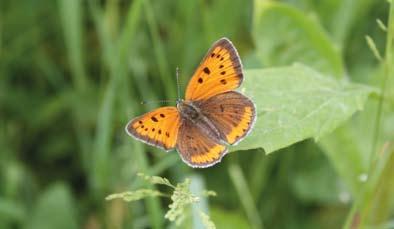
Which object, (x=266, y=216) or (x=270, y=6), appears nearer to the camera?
(x=270, y=6)

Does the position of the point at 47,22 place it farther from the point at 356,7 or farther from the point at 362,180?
the point at 362,180

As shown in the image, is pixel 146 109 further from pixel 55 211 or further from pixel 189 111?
pixel 189 111

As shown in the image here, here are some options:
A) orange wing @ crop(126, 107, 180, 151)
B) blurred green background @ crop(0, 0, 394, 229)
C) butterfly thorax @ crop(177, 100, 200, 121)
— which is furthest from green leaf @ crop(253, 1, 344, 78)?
orange wing @ crop(126, 107, 180, 151)

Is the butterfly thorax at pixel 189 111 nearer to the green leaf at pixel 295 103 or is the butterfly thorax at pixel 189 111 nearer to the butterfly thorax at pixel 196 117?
the butterfly thorax at pixel 196 117

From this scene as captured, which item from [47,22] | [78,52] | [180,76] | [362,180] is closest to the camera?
[362,180]

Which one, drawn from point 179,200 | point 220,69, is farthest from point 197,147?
point 179,200

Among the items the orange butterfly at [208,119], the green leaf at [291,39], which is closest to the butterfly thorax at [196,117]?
the orange butterfly at [208,119]

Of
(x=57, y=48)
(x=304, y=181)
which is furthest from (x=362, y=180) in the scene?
(x=57, y=48)
